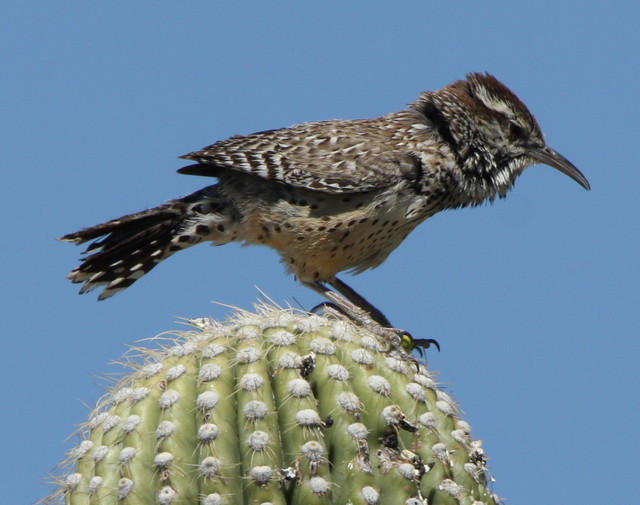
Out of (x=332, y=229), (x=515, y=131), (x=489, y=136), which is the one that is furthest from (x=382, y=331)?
(x=515, y=131)

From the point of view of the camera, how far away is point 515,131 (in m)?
4.72

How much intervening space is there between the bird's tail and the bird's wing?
0.20m

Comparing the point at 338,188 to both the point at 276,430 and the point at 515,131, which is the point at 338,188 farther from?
the point at 276,430

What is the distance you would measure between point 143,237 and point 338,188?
0.93m

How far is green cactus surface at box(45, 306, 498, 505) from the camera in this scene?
2121 millimetres

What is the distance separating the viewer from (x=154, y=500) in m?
2.14

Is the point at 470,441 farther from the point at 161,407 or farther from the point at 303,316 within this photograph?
the point at 161,407

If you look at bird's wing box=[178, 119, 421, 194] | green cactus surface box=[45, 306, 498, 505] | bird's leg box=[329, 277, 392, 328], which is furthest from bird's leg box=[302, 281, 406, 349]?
green cactus surface box=[45, 306, 498, 505]

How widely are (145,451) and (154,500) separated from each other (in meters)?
Result: 0.12

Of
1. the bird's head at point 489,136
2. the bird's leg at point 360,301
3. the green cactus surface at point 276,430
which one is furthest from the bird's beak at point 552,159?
the green cactus surface at point 276,430

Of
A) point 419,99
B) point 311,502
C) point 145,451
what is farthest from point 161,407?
point 419,99

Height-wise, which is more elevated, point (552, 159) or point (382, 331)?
point (552, 159)

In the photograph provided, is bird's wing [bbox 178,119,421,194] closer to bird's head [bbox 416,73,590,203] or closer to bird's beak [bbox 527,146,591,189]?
bird's head [bbox 416,73,590,203]

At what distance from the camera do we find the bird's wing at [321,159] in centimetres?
436
